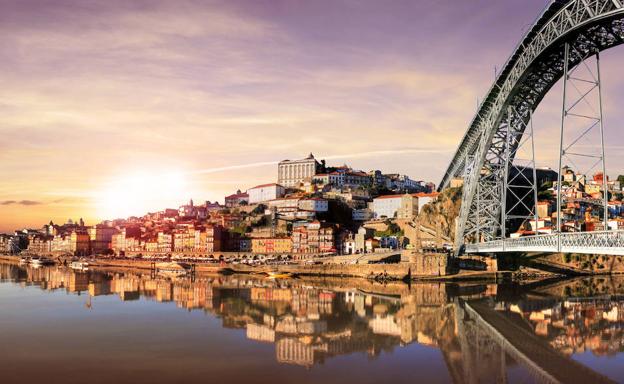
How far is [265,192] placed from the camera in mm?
117500

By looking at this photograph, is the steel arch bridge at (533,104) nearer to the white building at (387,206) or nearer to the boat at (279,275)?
the boat at (279,275)

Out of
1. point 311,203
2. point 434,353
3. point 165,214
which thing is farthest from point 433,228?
point 165,214

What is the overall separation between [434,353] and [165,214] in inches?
5099

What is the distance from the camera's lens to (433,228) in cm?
7238

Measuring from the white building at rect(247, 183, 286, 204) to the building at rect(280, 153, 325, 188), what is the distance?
21.8ft

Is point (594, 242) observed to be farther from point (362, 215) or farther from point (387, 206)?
point (362, 215)

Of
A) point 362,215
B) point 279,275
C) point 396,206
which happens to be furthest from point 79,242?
point 279,275

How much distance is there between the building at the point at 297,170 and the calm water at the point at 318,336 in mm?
76485

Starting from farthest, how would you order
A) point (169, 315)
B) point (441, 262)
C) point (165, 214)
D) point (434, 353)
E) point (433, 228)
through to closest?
point (165, 214), point (433, 228), point (441, 262), point (169, 315), point (434, 353)

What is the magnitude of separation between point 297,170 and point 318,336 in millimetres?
100300

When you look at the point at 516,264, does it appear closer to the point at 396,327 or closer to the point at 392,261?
the point at 392,261

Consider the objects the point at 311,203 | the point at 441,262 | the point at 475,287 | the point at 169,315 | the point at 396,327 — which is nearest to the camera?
the point at 396,327

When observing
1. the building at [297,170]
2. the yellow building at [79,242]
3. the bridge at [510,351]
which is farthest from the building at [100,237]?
the bridge at [510,351]

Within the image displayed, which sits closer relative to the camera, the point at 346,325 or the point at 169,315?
the point at 346,325
